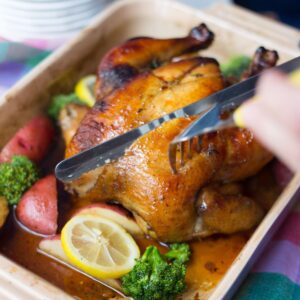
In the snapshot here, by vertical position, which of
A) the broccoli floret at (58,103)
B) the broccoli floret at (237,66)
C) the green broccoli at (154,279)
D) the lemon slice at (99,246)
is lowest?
the green broccoli at (154,279)

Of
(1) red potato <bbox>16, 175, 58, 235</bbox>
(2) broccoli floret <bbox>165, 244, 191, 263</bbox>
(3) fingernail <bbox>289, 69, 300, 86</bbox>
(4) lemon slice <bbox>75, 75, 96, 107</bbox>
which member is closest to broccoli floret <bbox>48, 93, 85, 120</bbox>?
(4) lemon slice <bbox>75, 75, 96, 107</bbox>

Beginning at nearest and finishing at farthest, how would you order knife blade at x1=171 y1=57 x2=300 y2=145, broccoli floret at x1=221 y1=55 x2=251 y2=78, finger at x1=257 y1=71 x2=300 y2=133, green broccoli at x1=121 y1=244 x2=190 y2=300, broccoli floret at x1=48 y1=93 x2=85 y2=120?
1. finger at x1=257 y1=71 x2=300 y2=133
2. knife blade at x1=171 y1=57 x2=300 y2=145
3. green broccoli at x1=121 y1=244 x2=190 y2=300
4. broccoli floret at x1=48 y1=93 x2=85 y2=120
5. broccoli floret at x1=221 y1=55 x2=251 y2=78

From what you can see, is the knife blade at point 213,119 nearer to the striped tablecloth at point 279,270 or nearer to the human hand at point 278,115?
the human hand at point 278,115

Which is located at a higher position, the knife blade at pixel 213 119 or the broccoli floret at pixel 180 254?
the knife blade at pixel 213 119

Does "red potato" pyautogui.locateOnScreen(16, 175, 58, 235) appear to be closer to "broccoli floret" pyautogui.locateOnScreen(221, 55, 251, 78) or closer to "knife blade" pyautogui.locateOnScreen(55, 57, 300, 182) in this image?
"knife blade" pyautogui.locateOnScreen(55, 57, 300, 182)

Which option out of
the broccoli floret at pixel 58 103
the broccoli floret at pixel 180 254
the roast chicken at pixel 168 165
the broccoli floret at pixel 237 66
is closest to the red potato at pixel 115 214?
the roast chicken at pixel 168 165

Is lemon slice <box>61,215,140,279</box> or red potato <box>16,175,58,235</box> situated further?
red potato <box>16,175,58,235</box>

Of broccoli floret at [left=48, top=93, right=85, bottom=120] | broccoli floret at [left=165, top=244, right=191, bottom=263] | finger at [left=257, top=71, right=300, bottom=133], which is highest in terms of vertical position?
finger at [left=257, top=71, right=300, bottom=133]
